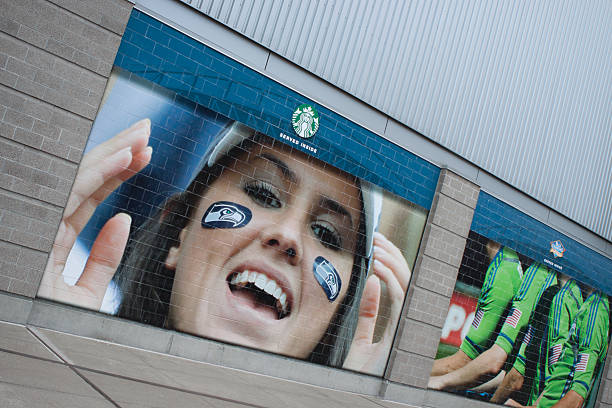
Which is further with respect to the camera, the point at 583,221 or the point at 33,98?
the point at 583,221

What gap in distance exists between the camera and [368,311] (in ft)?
34.1

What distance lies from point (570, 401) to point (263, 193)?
9.78 meters

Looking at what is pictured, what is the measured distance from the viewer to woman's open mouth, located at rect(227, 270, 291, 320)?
29.4 ft

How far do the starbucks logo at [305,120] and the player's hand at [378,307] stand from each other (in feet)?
7.15

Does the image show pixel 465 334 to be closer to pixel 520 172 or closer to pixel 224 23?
pixel 520 172

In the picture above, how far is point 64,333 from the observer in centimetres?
759

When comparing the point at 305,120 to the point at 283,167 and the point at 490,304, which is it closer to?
the point at 283,167

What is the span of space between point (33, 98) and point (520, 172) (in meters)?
9.64

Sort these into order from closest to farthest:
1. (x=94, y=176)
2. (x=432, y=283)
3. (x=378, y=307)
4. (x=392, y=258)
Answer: (x=94, y=176), (x=378, y=307), (x=392, y=258), (x=432, y=283)

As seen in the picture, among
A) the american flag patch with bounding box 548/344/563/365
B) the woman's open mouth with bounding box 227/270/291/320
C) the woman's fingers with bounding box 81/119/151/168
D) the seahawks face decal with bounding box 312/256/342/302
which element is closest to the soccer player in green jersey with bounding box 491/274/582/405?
the american flag patch with bounding box 548/344/563/365

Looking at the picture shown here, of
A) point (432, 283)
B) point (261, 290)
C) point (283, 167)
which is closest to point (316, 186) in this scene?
point (283, 167)

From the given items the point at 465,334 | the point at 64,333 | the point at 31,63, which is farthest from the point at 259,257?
the point at 465,334

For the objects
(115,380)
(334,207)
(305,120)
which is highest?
(305,120)

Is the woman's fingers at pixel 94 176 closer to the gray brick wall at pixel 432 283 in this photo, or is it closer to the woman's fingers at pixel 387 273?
the woman's fingers at pixel 387 273
